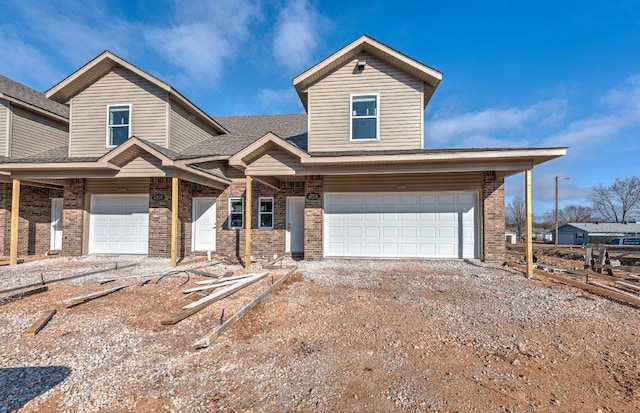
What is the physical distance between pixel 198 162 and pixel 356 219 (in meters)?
5.50

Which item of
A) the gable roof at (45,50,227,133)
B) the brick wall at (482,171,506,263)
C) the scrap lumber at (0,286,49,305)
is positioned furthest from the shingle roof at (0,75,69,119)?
the brick wall at (482,171,506,263)

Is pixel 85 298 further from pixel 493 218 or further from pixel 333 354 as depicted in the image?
pixel 493 218

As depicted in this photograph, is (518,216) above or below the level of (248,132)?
below

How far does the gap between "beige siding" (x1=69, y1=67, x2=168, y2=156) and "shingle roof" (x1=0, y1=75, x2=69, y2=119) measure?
250 centimetres

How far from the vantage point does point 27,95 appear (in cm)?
1284

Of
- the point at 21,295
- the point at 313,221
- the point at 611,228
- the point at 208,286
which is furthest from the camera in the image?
the point at 611,228

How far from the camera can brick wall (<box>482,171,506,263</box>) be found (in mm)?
9711

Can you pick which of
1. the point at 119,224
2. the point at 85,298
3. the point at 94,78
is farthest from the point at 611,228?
the point at 94,78

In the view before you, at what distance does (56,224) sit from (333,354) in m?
14.1

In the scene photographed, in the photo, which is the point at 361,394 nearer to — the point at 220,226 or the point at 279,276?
the point at 279,276

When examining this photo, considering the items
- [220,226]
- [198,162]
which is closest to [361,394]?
[198,162]

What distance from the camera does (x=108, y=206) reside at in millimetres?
11555

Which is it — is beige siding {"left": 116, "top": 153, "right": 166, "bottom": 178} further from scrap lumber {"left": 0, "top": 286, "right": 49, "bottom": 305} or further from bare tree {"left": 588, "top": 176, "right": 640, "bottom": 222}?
bare tree {"left": 588, "top": 176, "right": 640, "bottom": 222}

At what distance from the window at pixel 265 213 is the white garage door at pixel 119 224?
4.15 meters
